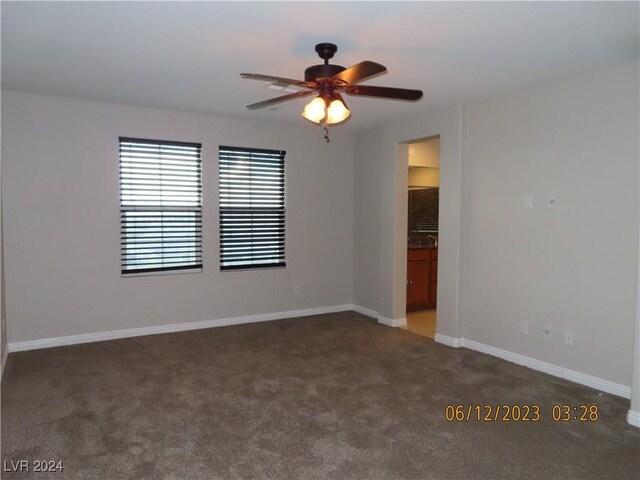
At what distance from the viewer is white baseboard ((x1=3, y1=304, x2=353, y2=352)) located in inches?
170

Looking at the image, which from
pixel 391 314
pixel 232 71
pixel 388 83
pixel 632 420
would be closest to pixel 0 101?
pixel 232 71

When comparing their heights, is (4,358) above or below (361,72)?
below

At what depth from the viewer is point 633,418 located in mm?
2812

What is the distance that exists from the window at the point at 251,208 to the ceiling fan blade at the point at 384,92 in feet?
8.94

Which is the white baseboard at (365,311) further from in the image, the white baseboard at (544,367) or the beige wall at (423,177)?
Answer: the beige wall at (423,177)

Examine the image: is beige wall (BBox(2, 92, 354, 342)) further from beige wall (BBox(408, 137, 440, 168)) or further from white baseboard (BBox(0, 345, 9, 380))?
beige wall (BBox(408, 137, 440, 168))

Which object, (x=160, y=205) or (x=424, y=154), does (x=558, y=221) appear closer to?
(x=424, y=154)

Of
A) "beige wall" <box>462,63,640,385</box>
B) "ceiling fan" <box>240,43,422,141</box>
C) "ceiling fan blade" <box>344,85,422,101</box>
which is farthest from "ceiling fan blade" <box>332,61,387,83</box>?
"beige wall" <box>462,63,640,385</box>

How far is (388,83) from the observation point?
373 cm

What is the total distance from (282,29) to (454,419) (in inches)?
104

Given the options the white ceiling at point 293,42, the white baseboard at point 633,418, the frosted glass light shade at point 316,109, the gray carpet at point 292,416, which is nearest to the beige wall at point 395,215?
the white ceiling at point 293,42

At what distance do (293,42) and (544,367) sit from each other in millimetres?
3221

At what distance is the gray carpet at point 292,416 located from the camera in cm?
236

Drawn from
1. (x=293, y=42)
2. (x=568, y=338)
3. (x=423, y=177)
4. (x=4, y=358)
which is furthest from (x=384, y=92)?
(x=423, y=177)
